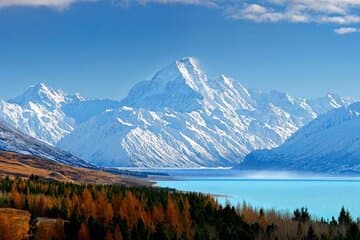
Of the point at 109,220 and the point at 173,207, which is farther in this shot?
the point at 173,207

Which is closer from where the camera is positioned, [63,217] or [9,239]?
[9,239]

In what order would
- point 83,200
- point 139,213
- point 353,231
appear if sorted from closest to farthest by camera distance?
point 353,231, point 139,213, point 83,200

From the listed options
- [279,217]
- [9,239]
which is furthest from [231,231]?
[9,239]

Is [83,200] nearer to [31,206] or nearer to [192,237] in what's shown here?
[31,206]

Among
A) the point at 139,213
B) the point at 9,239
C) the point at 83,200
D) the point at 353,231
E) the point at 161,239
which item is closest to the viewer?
the point at 9,239

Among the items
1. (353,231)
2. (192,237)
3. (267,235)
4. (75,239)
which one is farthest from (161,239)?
(353,231)

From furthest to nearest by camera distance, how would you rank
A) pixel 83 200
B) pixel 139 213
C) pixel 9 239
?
pixel 83 200
pixel 139 213
pixel 9 239

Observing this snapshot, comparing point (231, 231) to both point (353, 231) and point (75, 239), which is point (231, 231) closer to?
point (353, 231)
